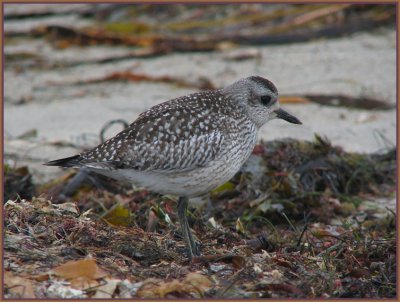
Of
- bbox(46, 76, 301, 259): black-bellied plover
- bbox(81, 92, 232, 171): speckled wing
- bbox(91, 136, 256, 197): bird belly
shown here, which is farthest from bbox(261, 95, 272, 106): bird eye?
bbox(91, 136, 256, 197): bird belly

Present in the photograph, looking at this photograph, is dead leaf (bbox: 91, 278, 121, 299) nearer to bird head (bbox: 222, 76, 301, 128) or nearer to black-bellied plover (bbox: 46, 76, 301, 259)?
black-bellied plover (bbox: 46, 76, 301, 259)

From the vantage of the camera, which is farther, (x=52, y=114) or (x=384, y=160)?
(x=52, y=114)

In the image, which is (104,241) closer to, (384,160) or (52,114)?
(384,160)

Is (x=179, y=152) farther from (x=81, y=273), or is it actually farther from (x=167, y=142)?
(x=81, y=273)

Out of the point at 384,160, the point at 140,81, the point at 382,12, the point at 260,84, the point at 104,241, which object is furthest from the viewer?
the point at 382,12

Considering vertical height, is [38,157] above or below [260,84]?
below

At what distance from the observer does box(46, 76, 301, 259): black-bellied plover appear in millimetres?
5703

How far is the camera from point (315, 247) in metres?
6.01

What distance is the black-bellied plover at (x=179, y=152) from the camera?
18.7 ft

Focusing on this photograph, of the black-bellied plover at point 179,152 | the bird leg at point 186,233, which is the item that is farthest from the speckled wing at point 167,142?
the bird leg at point 186,233

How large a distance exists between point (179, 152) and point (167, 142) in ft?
0.39

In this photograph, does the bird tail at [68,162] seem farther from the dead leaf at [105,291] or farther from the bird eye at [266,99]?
the bird eye at [266,99]

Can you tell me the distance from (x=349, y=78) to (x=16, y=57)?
5040 millimetres

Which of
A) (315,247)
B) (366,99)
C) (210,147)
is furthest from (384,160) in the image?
(210,147)
